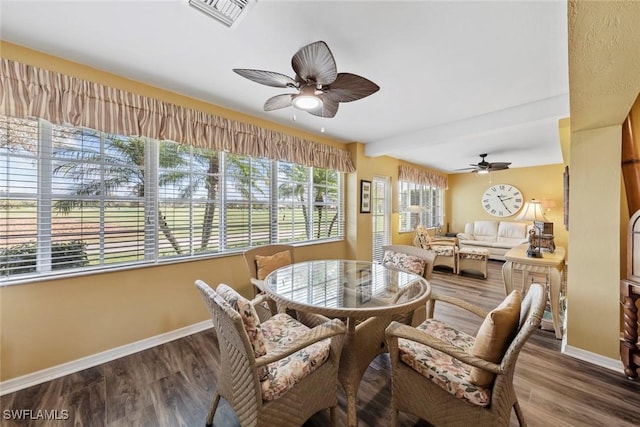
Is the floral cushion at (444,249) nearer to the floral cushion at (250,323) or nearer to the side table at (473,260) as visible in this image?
the side table at (473,260)

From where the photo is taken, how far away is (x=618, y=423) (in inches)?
59.7

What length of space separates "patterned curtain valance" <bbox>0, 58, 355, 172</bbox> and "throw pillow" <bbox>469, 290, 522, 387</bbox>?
107 inches

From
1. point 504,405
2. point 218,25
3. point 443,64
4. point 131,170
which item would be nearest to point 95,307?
point 131,170

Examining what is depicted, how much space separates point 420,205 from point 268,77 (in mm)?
5672

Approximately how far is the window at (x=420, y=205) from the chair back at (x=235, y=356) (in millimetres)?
4754

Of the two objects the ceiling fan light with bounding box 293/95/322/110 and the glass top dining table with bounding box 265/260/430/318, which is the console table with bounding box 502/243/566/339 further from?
the ceiling fan light with bounding box 293/95/322/110

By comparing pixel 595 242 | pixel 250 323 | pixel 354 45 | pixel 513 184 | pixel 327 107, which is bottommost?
pixel 250 323

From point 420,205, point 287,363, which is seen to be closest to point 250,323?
point 287,363

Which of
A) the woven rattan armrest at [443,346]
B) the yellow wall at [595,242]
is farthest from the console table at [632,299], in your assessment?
the woven rattan armrest at [443,346]

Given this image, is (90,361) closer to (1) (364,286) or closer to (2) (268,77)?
(1) (364,286)

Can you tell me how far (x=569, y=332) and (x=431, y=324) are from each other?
5.00ft

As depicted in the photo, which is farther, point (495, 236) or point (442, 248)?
point (495, 236)

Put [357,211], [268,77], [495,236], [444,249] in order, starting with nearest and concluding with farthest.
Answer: [268,77] → [357,211] → [444,249] → [495,236]

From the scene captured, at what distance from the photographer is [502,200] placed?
6691mm
